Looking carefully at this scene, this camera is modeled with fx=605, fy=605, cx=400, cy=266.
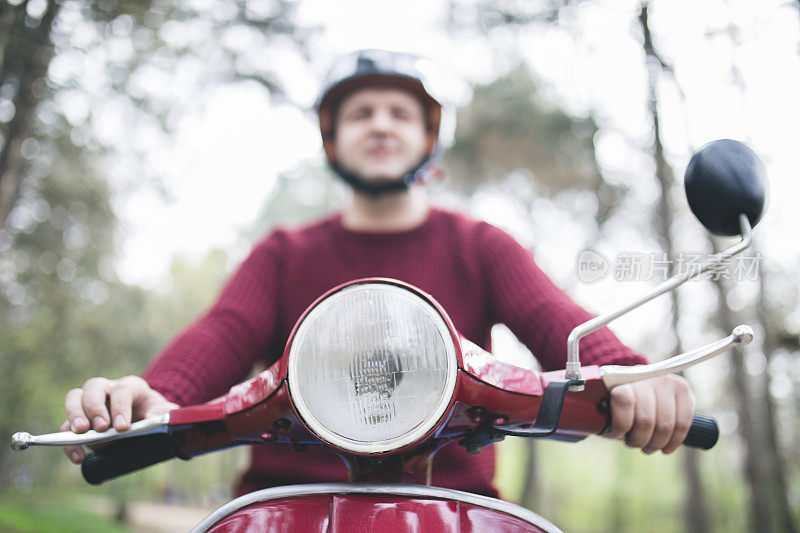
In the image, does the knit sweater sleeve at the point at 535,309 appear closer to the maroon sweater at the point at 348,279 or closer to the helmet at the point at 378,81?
the maroon sweater at the point at 348,279

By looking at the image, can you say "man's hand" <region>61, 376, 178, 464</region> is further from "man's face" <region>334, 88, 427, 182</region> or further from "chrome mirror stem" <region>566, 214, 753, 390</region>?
"man's face" <region>334, 88, 427, 182</region>

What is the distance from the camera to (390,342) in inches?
30.4

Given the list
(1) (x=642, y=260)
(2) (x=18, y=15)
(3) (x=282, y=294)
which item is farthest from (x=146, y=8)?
(1) (x=642, y=260)

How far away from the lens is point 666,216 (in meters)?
7.63

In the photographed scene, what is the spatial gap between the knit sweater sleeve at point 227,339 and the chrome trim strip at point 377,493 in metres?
0.39

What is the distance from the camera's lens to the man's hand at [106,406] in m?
0.97

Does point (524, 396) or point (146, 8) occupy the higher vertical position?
point (146, 8)

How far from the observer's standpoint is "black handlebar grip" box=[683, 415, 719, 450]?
104cm

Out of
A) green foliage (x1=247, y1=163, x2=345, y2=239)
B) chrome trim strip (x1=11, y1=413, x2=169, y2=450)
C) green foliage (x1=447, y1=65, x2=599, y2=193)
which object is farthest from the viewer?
green foliage (x1=247, y1=163, x2=345, y2=239)

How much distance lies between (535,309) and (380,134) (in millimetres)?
637

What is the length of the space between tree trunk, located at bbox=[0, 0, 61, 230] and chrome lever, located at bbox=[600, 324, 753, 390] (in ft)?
14.4

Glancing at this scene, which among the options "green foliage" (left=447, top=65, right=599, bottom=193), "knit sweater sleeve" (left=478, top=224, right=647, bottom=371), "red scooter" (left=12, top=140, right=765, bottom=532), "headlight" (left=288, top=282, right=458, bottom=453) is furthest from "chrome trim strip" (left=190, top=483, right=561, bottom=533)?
"green foliage" (left=447, top=65, right=599, bottom=193)

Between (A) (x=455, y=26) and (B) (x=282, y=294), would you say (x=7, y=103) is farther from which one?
(A) (x=455, y=26)

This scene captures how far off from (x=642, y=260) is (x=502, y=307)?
51 centimetres
